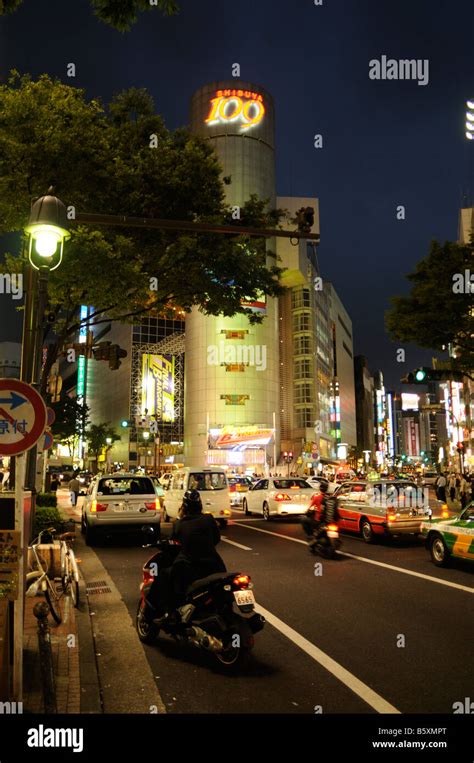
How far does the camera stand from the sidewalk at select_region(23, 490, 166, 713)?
4859mm

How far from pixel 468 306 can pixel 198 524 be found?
16.6 meters

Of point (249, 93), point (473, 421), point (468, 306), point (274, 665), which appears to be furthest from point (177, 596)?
point (249, 93)

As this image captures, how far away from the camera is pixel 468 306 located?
20.1 metres

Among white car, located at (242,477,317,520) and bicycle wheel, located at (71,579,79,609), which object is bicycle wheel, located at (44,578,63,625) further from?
white car, located at (242,477,317,520)

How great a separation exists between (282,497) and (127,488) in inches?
276

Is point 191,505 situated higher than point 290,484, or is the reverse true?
point 191,505

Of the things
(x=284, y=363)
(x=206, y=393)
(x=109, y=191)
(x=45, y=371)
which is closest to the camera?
(x=109, y=191)

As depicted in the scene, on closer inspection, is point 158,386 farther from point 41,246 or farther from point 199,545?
point 199,545

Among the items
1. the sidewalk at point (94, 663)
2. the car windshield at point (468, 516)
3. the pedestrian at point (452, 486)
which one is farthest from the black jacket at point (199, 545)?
the pedestrian at point (452, 486)

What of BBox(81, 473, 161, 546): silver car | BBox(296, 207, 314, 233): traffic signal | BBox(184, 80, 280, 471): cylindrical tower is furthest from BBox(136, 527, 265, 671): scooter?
BBox(184, 80, 280, 471): cylindrical tower

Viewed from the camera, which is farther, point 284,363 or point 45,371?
point 284,363

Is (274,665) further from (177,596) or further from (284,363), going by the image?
(284,363)

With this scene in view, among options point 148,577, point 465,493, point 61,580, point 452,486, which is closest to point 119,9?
point 148,577

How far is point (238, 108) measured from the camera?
91875 millimetres
